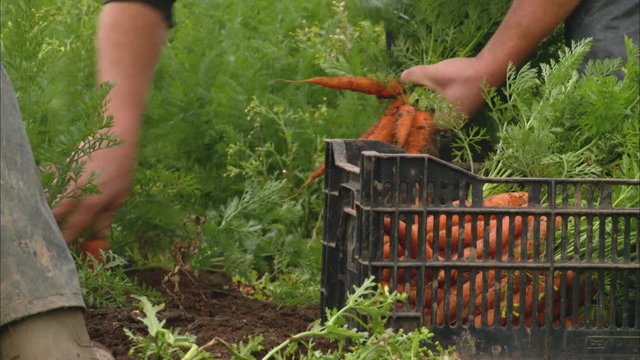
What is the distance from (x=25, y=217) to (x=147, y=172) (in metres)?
1.61

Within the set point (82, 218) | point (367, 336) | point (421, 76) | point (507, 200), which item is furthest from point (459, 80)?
point (367, 336)

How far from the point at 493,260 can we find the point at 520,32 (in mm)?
953

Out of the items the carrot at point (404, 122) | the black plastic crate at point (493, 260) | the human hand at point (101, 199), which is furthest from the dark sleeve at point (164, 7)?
the black plastic crate at point (493, 260)

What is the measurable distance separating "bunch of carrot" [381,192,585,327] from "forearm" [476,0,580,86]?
0.65 metres

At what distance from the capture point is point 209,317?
329 centimetres

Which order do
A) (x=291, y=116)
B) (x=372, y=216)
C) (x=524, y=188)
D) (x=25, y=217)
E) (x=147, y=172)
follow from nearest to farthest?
(x=25, y=217), (x=372, y=216), (x=524, y=188), (x=147, y=172), (x=291, y=116)

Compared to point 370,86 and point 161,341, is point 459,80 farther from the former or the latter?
point 161,341

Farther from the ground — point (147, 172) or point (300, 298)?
point (147, 172)

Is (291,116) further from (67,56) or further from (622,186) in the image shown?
(622,186)

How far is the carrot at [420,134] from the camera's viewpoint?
3578 millimetres

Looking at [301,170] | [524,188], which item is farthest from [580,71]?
[301,170]

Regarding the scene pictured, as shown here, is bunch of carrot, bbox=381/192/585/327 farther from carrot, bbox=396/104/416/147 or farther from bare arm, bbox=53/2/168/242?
bare arm, bbox=53/2/168/242

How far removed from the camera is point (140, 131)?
3.86 metres

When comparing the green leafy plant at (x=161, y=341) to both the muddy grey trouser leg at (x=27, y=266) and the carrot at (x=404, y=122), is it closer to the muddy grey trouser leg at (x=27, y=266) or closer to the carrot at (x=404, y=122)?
the muddy grey trouser leg at (x=27, y=266)
